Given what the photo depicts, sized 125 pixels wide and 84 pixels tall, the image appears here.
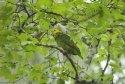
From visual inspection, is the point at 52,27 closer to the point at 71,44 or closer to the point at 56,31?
the point at 56,31

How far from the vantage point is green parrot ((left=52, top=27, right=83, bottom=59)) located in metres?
1.95

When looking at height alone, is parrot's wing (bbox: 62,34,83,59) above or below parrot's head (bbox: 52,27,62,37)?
below

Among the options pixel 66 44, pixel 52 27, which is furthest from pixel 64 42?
pixel 52 27

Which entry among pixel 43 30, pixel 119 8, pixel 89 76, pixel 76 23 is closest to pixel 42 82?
pixel 89 76

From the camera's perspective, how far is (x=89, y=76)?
2.34 m

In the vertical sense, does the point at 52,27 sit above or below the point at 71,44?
above

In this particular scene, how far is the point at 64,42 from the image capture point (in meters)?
2.02

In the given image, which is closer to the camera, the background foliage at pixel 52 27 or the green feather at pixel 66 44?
the background foliage at pixel 52 27

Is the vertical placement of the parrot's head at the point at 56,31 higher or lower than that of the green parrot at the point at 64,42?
higher

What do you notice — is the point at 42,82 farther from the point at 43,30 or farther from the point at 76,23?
the point at 76,23

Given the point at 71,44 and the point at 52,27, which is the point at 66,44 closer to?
the point at 71,44

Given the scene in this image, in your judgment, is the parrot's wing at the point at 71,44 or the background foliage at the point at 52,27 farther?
the parrot's wing at the point at 71,44

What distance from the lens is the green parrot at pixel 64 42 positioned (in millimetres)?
1950

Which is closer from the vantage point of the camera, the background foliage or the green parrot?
the background foliage
